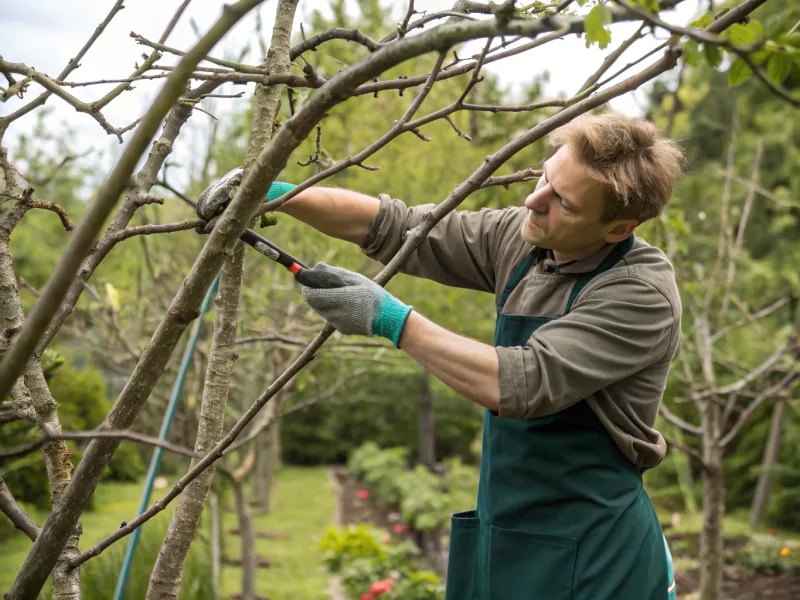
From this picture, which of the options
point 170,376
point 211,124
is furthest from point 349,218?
point 170,376

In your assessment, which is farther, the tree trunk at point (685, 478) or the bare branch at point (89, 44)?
the tree trunk at point (685, 478)

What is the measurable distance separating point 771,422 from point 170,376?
24.3ft

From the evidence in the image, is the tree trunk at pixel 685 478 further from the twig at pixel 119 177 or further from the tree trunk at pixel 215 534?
the twig at pixel 119 177

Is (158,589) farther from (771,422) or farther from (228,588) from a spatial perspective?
(771,422)

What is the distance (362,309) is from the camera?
1.64m

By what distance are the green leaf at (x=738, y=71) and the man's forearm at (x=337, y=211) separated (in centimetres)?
117

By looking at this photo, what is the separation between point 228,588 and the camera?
21.7ft

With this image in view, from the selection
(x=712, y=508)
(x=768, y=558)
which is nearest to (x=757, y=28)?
(x=712, y=508)

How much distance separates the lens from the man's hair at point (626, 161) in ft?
5.93

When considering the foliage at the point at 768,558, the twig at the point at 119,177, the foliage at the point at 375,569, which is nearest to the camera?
the twig at the point at 119,177

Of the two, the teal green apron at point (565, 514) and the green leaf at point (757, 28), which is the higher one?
the green leaf at point (757, 28)

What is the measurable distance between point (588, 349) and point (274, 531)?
7679mm

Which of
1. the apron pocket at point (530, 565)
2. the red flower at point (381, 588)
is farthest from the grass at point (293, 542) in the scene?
the apron pocket at point (530, 565)

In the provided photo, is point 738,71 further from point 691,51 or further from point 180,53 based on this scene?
point 180,53
